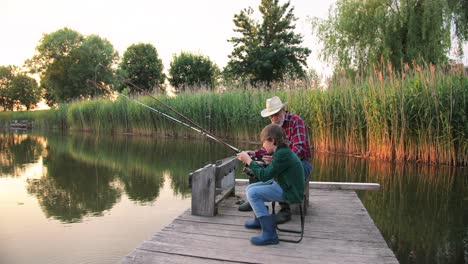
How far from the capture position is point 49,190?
7.21 metres

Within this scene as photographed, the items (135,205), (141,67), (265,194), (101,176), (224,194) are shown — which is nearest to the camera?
(265,194)

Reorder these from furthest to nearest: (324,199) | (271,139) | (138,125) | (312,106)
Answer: (138,125), (312,106), (324,199), (271,139)

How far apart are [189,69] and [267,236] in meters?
45.1

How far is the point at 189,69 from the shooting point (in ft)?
155

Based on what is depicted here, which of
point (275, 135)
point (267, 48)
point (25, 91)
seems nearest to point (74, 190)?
point (275, 135)

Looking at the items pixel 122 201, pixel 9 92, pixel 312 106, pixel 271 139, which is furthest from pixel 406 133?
pixel 9 92

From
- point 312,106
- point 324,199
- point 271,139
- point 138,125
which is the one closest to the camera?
point 271,139

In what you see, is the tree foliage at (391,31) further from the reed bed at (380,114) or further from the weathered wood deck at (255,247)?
the weathered wood deck at (255,247)

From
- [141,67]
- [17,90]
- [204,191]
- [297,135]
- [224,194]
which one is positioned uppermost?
[141,67]

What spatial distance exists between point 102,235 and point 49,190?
310cm

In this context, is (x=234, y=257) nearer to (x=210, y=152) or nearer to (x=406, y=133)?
(x=406, y=133)

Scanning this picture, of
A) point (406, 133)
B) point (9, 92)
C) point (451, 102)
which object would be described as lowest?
point (406, 133)

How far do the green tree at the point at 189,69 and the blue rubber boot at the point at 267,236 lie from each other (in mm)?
43598

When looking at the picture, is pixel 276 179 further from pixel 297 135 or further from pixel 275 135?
pixel 297 135
